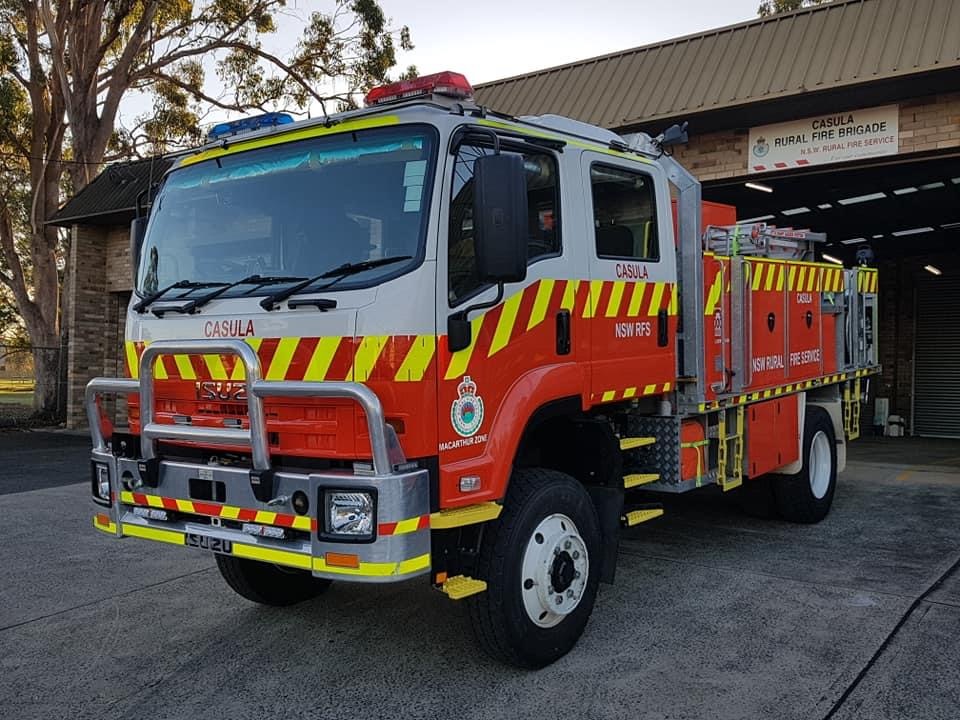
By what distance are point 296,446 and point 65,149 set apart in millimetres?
27119

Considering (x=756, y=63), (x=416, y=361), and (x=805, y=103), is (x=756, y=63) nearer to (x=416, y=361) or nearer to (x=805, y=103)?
(x=805, y=103)

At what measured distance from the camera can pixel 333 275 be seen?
392 centimetres

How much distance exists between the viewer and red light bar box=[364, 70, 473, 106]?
13.4 feet

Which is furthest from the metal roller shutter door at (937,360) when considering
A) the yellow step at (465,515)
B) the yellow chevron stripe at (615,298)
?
the yellow step at (465,515)

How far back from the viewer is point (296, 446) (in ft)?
12.8

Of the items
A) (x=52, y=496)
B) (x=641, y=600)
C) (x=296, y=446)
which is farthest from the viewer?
(x=52, y=496)

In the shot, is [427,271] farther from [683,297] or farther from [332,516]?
[683,297]

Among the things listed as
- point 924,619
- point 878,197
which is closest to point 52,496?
point 924,619

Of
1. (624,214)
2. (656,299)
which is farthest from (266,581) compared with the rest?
(624,214)

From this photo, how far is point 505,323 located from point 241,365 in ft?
4.10

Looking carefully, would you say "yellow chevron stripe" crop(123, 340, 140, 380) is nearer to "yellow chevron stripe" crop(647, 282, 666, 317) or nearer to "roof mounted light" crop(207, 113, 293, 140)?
"roof mounted light" crop(207, 113, 293, 140)

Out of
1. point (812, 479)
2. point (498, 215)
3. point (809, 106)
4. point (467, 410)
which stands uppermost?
point (809, 106)

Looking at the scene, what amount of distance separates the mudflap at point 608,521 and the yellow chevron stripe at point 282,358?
1.96 m

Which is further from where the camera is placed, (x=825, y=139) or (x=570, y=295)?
(x=825, y=139)
